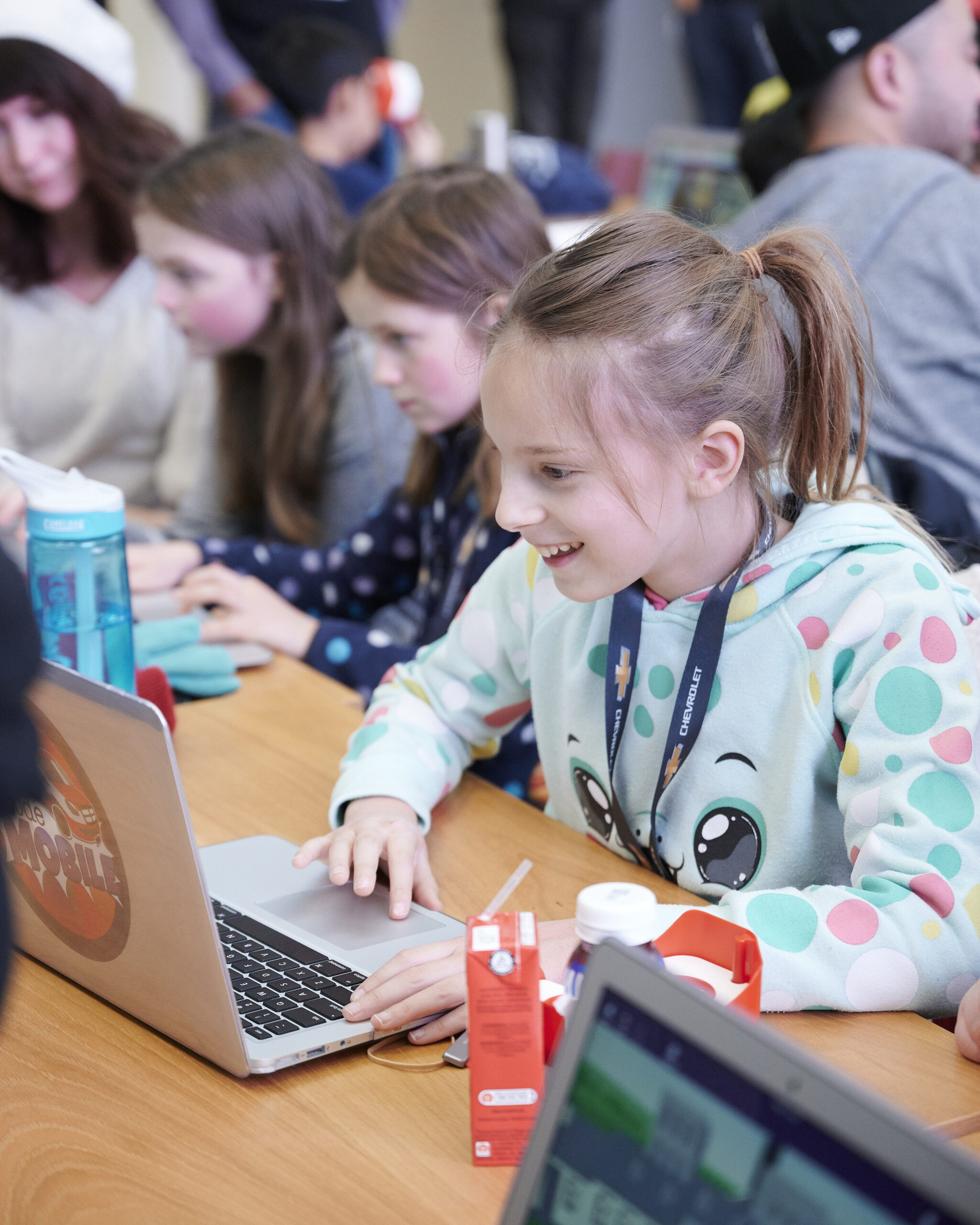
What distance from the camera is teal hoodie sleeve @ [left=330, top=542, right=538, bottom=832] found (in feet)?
3.78

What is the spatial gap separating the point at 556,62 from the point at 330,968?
5.20 metres

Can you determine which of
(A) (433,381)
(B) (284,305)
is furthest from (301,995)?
(B) (284,305)

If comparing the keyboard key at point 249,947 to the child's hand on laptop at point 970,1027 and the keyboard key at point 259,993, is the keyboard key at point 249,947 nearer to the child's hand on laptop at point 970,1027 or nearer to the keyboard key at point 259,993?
the keyboard key at point 259,993

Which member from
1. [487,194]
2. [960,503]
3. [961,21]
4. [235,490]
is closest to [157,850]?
[960,503]

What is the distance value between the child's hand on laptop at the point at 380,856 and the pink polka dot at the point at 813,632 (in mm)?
336

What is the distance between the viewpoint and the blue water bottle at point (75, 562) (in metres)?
1.13

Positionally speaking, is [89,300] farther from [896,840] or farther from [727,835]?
[896,840]

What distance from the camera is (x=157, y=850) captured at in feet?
2.25

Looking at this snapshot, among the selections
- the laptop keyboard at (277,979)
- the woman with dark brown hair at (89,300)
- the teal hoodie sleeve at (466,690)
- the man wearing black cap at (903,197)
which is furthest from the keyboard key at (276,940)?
the woman with dark brown hair at (89,300)

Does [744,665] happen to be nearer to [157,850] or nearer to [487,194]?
[157,850]

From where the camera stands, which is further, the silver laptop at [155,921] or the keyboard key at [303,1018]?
the keyboard key at [303,1018]

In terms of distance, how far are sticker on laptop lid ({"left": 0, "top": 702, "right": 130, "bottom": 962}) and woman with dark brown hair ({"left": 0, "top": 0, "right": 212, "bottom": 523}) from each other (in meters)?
1.63

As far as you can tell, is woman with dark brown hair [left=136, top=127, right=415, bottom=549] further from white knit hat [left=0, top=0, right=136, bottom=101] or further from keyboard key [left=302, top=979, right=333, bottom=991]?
keyboard key [left=302, top=979, right=333, bottom=991]

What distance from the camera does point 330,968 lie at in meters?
0.86
